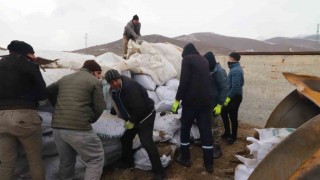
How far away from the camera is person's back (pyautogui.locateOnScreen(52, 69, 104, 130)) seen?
9.95 ft

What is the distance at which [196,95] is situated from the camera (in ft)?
12.4

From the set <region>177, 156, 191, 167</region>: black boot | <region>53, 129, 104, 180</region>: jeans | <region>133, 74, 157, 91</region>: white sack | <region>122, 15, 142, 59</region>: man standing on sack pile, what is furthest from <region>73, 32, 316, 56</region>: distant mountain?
<region>53, 129, 104, 180</region>: jeans

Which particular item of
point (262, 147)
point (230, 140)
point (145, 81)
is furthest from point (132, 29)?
point (262, 147)

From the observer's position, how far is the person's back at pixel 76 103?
3031 millimetres

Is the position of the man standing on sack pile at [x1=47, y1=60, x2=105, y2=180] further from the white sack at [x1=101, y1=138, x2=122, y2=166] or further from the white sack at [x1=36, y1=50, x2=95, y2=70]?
the white sack at [x1=36, y1=50, x2=95, y2=70]

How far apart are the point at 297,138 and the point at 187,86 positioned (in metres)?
1.73

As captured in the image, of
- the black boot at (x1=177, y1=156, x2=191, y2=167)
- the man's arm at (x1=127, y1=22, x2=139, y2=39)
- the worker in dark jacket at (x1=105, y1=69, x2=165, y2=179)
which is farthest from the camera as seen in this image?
the man's arm at (x1=127, y1=22, x2=139, y2=39)

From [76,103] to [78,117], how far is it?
0.13 metres

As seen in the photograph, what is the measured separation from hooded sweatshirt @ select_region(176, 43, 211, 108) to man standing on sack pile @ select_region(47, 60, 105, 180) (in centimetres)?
110

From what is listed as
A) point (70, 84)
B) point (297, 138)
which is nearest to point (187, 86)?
point (70, 84)

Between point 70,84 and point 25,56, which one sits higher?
point 25,56

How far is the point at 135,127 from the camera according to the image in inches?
145

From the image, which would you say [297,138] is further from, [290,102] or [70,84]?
[70,84]

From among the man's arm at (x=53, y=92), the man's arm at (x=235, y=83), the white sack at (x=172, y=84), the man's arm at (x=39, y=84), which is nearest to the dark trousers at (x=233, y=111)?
the man's arm at (x=235, y=83)
